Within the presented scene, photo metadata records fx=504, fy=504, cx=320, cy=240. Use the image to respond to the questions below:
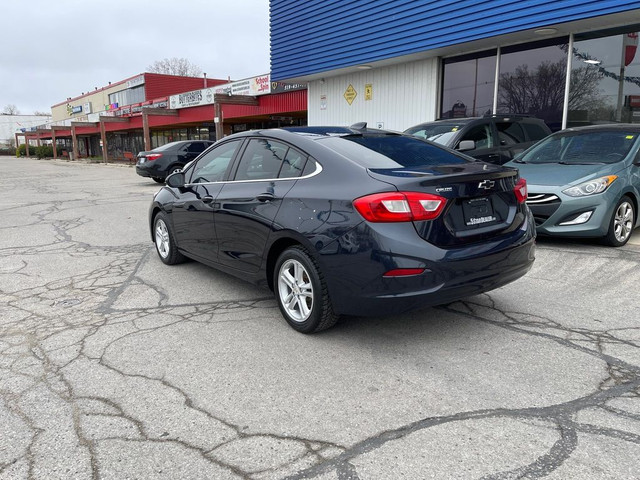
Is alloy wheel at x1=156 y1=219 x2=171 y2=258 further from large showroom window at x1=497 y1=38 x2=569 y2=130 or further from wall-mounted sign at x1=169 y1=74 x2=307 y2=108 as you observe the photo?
wall-mounted sign at x1=169 y1=74 x2=307 y2=108

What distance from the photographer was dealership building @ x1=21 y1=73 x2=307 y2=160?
2417 centimetres

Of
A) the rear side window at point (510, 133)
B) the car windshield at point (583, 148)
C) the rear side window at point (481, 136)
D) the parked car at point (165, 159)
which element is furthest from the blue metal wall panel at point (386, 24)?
the parked car at point (165, 159)

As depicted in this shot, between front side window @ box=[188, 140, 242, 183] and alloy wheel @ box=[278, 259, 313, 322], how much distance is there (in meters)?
1.44

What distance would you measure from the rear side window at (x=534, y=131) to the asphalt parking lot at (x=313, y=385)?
5.53 metres

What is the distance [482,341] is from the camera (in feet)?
12.2

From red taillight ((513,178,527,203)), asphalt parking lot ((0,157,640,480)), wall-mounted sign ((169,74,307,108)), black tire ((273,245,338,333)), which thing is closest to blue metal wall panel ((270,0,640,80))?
wall-mounted sign ((169,74,307,108))

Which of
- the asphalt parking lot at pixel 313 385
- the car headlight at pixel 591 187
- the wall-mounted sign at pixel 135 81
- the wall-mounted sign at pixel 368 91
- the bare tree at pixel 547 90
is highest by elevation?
the wall-mounted sign at pixel 135 81

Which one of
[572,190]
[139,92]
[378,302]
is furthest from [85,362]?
[139,92]

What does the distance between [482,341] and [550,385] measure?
71cm

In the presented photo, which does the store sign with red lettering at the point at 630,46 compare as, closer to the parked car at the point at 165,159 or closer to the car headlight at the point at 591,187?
the car headlight at the point at 591,187

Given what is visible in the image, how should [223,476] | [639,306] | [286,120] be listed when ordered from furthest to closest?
[286,120] → [639,306] → [223,476]

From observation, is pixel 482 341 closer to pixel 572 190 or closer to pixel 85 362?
pixel 85 362

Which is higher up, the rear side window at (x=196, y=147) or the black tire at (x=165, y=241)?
the rear side window at (x=196, y=147)

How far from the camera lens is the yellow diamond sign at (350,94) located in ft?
54.1
